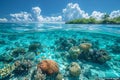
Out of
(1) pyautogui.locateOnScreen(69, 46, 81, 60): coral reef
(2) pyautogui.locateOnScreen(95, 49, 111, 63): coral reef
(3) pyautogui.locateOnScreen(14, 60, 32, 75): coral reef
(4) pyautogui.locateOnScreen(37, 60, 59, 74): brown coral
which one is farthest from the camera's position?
(1) pyautogui.locateOnScreen(69, 46, 81, 60): coral reef

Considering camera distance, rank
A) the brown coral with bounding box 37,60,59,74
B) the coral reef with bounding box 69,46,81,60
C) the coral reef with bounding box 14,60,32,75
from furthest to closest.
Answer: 1. the coral reef with bounding box 69,46,81,60
2. the coral reef with bounding box 14,60,32,75
3. the brown coral with bounding box 37,60,59,74

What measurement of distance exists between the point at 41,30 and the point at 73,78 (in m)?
21.3

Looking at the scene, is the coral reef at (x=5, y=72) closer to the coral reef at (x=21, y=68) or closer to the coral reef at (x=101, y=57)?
the coral reef at (x=21, y=68)

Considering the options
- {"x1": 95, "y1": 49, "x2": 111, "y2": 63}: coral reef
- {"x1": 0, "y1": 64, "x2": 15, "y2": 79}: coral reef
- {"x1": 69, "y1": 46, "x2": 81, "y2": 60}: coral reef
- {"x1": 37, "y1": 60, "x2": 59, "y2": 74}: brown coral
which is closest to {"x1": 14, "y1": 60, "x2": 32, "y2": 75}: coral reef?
{"x1": 0, "y1": 64, "x2": 15, "y2": 79}: coral reef

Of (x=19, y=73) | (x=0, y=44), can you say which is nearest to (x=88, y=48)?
(x=19, y=73)

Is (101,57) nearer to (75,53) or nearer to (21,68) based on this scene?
(75,53)

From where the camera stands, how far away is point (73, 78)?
27.8ft

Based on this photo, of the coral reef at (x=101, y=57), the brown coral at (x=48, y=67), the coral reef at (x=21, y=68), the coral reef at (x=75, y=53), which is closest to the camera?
the brown coral at (x=48, y=67)

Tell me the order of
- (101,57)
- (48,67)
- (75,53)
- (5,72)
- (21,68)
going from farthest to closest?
(75,53) → (101,57) → (21,68) → (5,72) → (48,67)

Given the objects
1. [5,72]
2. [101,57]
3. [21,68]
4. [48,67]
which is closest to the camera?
[48,67]

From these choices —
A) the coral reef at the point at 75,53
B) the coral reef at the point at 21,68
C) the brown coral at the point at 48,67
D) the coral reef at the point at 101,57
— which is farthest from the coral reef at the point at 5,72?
the coral reef at the point at 101,57

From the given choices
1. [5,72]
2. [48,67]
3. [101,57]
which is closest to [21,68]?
[5,72]

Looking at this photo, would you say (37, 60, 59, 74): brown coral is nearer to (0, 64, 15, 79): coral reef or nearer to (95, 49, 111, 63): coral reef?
(0, 64, 15, 79): coral reef

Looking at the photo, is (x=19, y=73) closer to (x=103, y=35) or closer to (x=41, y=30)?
(x=41, y=30)
